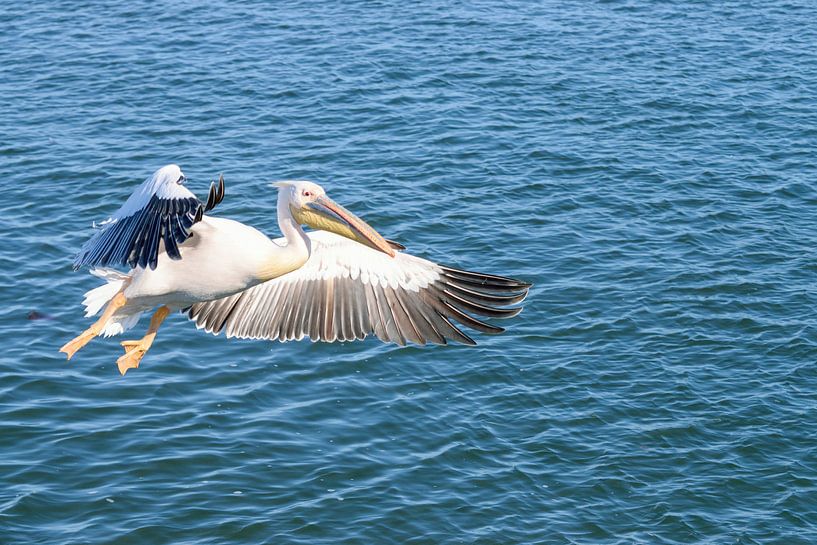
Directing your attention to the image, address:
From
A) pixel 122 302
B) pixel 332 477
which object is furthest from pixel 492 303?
pixel 332 477

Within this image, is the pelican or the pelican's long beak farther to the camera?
the pelican's long beak

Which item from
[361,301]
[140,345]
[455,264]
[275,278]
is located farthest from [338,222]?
[455,264]

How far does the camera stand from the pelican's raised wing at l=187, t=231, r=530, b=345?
10.5 metres

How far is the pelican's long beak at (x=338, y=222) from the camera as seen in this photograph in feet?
31.3

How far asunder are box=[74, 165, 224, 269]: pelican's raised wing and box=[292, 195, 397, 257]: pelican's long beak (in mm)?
983

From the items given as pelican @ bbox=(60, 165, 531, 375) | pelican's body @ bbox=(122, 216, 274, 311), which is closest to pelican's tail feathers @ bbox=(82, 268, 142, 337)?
pelican @ bbox=(60, 165, 531, 375)

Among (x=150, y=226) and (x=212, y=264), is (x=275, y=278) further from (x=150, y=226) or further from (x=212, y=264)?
(x=150, y=226)

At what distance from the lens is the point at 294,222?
9836 millimetres

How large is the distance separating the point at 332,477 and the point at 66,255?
6.86 metres

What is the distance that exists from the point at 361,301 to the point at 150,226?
3.01 meters

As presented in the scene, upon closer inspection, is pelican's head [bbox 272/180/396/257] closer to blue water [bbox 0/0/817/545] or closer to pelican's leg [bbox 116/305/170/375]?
pelican's leg [bbox 116/305/170/375]

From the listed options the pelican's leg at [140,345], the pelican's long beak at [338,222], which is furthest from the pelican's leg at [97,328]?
the pelican's long beak at [338,222]

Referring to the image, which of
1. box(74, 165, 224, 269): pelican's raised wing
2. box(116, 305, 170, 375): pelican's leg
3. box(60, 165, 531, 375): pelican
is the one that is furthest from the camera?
A: box(116, 305, 170, 375): pelican's leg

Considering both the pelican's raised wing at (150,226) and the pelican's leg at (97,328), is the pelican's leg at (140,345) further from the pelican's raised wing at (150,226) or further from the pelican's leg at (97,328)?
the pelican's raised wing at (150,226)
